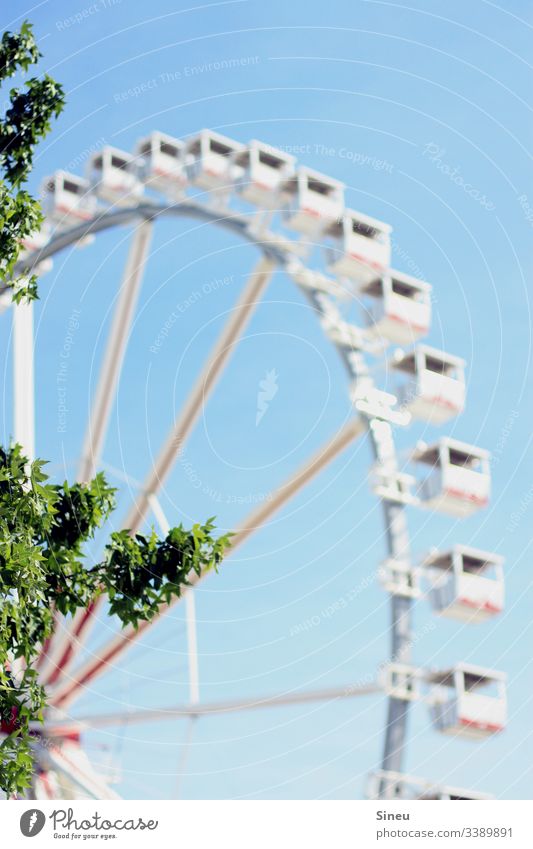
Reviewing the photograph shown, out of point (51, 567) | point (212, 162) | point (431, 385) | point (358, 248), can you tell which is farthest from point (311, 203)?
point (51, 567)

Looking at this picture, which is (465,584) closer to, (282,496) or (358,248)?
(282,496)

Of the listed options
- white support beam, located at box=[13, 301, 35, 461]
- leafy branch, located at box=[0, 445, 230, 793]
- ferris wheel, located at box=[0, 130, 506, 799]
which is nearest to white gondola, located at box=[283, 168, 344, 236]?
ferris wheel, located at box=[0, 130, 506, 799]

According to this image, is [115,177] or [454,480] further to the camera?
[115,177]

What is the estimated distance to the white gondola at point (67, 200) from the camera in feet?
63.7

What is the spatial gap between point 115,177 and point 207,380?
3.95 meters

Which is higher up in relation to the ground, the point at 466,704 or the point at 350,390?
the point at 350,390

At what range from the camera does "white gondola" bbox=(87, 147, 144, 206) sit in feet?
63.6

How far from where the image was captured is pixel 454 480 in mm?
16453

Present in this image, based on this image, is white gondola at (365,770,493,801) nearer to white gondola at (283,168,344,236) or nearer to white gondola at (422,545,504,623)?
white gondola at (422,545,504,623)

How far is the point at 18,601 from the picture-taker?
30.5 feet

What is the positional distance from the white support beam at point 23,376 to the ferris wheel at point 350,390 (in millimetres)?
23
